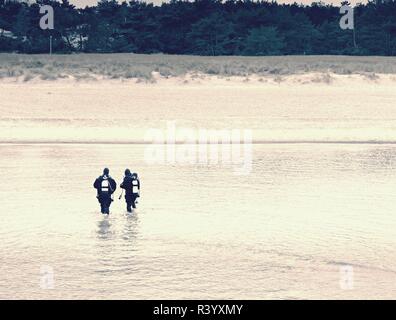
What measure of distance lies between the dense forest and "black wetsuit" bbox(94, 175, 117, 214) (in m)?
60.8

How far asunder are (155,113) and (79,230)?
23.4 metres

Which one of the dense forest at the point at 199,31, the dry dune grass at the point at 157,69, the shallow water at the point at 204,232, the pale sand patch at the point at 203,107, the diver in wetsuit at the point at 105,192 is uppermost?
the dense forest at the point at 199,31

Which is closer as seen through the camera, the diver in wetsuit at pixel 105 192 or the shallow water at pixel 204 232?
the shallow water at pixel 204 232

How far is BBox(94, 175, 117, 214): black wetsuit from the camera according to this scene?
56.8 feet

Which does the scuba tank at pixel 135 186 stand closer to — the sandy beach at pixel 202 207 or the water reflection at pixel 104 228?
the sandy beach at pixel 202 207

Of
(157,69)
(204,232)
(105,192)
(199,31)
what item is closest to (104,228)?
(105,192)

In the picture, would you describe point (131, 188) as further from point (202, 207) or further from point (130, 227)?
point (202, 207)

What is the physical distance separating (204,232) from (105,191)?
2494 millimetres

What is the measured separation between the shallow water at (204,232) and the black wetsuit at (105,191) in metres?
0.27

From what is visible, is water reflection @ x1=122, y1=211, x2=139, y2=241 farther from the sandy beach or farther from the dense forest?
the dense forest

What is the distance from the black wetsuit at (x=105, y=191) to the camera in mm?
17298

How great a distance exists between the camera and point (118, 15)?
86375 millimetres

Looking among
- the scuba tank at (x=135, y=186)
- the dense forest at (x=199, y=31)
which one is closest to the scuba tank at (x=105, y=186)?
the scuba tank at (x=135, y=186)

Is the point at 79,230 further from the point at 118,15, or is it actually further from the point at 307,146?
the point at 118,15
